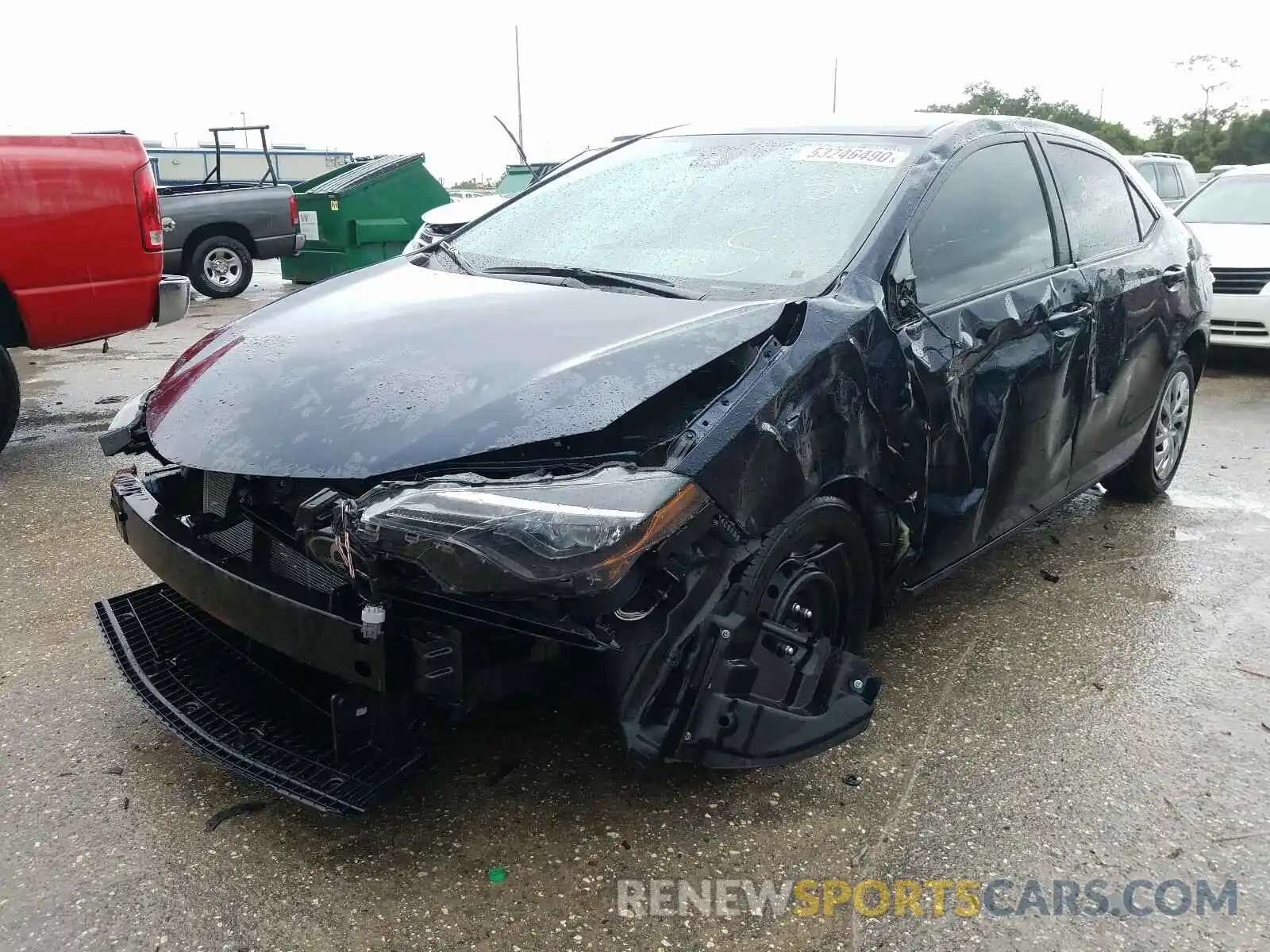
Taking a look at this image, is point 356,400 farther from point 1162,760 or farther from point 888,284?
point 1162,760

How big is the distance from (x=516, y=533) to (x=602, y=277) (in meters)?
1.24

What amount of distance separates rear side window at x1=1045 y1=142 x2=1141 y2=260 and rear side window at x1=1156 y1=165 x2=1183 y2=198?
1171cm

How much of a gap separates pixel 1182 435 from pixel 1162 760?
2.62 metres

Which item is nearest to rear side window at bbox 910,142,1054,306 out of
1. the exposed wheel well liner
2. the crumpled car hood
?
the crumpled car hood

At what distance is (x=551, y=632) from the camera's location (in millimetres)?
2080

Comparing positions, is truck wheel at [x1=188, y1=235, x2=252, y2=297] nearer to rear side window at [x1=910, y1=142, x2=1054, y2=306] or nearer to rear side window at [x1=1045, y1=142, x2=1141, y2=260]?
rear side window at [x1=1045, y1=142, x2=1141, y2=260]

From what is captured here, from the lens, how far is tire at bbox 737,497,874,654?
91.9 inches

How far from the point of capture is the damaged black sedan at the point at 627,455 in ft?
6.88

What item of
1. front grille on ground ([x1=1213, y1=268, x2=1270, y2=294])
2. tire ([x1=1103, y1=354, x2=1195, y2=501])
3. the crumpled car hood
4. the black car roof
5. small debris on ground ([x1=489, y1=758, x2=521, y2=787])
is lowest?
small debris on ground ([x1=489, y1=758, x2=521, y2=787])

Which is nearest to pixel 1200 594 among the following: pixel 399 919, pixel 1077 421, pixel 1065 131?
pixel 1077 421

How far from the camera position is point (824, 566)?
261 cm

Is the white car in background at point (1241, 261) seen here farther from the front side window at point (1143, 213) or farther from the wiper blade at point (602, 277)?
the wiper blade at point (602, 277)

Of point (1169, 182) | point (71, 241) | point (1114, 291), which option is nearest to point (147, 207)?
point (71, 241)

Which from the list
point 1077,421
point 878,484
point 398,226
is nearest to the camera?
point 878,484
